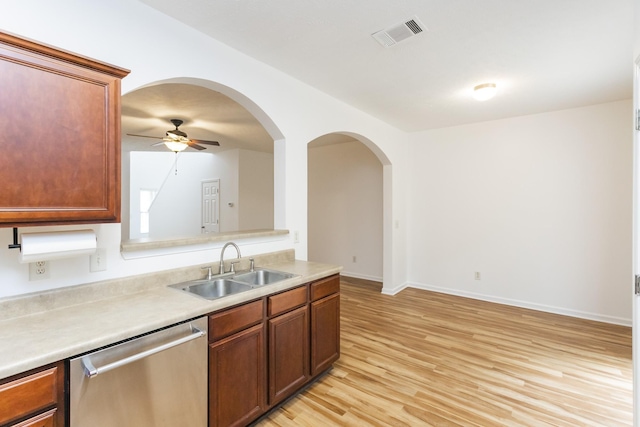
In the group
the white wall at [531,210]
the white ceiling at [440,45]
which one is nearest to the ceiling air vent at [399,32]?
the white ceiling at [440,45]

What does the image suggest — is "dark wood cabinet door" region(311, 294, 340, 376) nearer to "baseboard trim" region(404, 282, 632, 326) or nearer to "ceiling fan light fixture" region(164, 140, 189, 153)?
"baseboard trim" region(404, 282, 632, 326)

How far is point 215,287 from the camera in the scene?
2189mm

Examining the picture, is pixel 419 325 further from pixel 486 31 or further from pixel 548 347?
pixel 486 31

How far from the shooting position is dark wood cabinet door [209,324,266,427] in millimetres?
1671

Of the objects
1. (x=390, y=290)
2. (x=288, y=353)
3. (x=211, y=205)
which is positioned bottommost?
(x=390, y=290)

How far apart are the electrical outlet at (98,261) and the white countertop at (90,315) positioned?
3.6 inches

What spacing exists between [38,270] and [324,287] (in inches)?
68.4

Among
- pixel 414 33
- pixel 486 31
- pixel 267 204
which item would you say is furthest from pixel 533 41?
pixel 267 204

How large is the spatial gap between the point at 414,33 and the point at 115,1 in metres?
1.91

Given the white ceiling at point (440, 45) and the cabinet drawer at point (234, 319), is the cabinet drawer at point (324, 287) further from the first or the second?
the white ceiling at point (440, 45)

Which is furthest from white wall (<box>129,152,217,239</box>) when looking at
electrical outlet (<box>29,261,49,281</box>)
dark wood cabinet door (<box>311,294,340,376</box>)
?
electrical outlet (<box>29,261,49,281</box>)

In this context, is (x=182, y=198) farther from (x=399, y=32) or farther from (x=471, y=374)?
(x=471, y=374)

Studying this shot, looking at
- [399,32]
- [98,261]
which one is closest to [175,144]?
[98,261]

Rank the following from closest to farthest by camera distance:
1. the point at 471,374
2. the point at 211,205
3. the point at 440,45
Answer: the point at 440,45, the point at 471,374, the point at 211,205
